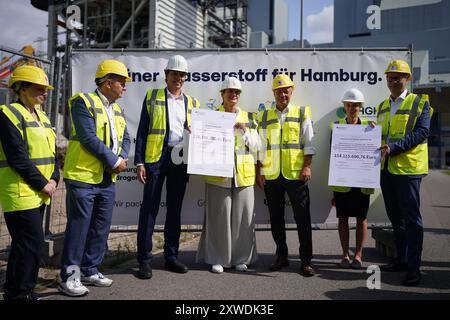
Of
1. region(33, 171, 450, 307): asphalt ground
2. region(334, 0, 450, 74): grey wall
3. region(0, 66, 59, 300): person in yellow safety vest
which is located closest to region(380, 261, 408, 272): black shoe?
region(33, 171, 450, 307): asphalt ground

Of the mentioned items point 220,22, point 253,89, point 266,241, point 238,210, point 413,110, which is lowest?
point 266,241

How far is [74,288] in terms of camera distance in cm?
381

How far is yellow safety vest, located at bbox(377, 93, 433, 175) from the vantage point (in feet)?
14.1

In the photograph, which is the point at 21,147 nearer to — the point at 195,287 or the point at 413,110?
the point at 195,287

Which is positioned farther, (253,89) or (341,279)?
(253,89)

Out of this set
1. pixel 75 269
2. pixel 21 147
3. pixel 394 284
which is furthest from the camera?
pixel 394 284

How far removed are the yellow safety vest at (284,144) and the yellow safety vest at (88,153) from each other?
72.8 inches

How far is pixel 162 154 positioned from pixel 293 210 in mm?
1679

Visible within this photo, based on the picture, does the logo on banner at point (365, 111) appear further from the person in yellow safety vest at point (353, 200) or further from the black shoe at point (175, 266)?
the black shoe at point (175, 266)

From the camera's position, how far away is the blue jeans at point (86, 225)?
3.85 metres
